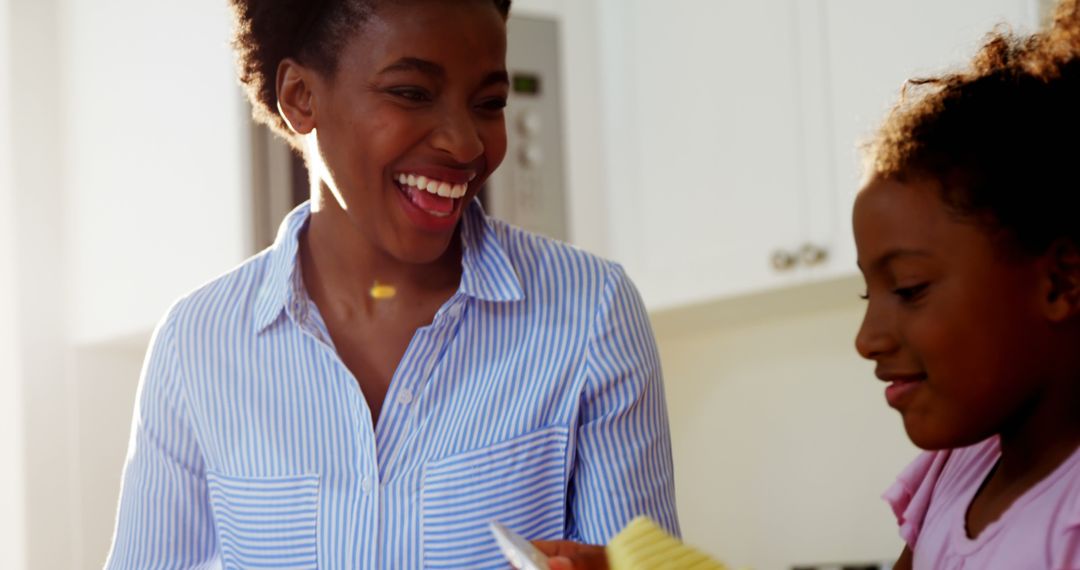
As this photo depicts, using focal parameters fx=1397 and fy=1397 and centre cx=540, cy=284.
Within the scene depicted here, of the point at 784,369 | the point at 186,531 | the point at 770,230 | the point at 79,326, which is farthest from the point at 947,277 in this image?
the point at 79,326

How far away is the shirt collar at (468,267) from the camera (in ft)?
4.17

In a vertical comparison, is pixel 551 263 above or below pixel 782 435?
above

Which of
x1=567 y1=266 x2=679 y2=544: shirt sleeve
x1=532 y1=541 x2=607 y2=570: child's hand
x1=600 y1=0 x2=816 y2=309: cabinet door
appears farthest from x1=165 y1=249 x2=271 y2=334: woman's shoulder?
x1=600 y1=0 x2=816 y2=309: cabinet door

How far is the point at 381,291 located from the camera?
1.32 meters

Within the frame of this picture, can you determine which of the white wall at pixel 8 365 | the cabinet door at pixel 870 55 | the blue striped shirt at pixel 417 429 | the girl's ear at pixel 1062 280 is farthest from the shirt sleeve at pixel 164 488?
the white wall at pixel 8 365

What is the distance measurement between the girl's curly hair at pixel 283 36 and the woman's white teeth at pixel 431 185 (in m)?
0.13

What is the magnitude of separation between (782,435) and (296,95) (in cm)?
169

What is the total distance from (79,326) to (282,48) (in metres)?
1.74

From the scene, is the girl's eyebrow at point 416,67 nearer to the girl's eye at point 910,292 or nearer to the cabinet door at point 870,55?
the girl's eye at point 910,292

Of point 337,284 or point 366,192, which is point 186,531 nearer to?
point 337,284

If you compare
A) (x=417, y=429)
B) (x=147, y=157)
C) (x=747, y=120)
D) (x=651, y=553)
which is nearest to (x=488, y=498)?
(x=417, y=429)

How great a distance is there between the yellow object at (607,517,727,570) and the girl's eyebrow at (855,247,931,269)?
0.24 meters

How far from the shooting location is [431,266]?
4.33 ft

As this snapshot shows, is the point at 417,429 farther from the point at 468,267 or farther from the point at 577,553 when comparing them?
the point at 577,553
